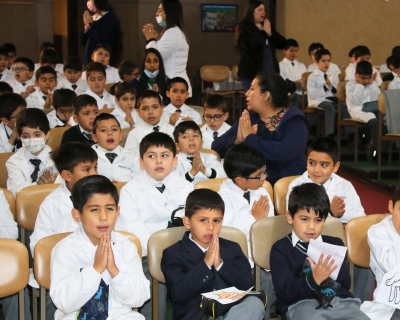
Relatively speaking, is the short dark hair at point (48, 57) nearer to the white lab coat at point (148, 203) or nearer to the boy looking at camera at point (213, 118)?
the boy looking at camera at point (213, 118)

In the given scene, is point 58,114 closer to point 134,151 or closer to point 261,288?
point 134,151

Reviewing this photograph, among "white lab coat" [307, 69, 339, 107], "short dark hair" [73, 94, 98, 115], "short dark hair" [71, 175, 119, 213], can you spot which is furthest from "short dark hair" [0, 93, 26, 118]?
"white lab coat" [307, 69, 339, 107]

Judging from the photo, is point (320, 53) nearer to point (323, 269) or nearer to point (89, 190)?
point (323, 269)

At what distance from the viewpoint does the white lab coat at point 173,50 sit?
6630 mm

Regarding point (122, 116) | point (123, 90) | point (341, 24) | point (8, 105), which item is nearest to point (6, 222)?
point (8, 105)

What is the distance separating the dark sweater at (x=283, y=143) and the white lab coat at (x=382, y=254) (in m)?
1.04

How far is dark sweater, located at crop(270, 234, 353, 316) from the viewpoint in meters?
2.99

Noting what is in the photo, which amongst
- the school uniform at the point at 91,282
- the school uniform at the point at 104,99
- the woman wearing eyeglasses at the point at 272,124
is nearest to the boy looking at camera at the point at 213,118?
the woman wearing eyeglasses at the point at 272,124

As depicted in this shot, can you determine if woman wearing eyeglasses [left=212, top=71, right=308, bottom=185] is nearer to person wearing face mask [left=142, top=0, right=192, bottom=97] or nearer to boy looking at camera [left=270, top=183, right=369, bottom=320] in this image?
boy looking at camera [left=270, top=183, right=369, bottom=320]

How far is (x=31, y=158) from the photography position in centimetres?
457

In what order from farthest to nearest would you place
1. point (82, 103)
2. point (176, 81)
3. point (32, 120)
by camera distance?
point (176, 81) → point (82, 103) → point (32, 120)

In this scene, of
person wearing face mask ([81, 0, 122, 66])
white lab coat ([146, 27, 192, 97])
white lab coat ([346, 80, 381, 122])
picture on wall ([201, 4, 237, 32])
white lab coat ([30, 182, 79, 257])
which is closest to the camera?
white lab coat ([30, 182, 79, 257])

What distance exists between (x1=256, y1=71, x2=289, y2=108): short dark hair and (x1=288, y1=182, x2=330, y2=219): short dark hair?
43.9 inches

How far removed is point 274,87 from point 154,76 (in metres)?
2.93
